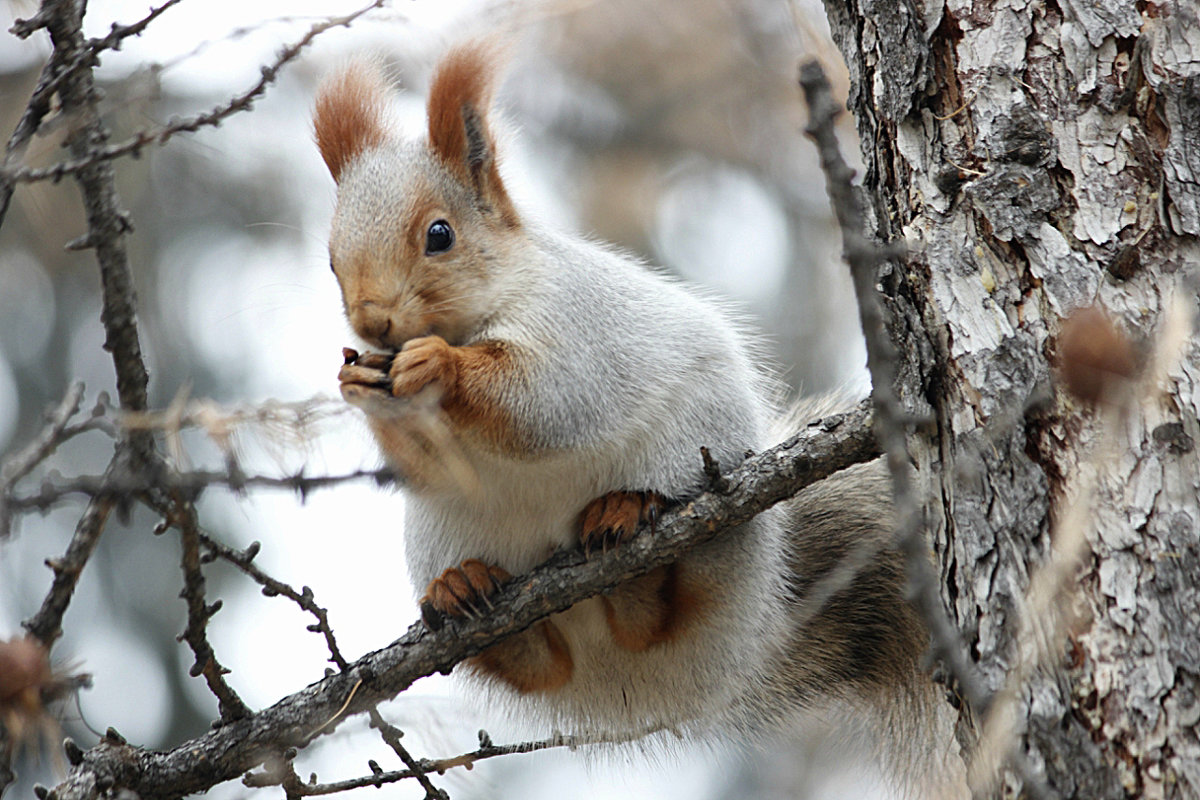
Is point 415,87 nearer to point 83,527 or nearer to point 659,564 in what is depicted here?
point 659,564

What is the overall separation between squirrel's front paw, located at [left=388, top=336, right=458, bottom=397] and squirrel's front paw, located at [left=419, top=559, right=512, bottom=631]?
38cm

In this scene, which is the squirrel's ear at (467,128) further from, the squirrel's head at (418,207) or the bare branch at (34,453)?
the bare branch at (34,453)

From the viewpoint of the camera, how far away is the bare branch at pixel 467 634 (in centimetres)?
192

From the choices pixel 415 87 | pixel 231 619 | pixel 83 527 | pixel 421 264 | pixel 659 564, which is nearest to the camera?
pixel 83 527

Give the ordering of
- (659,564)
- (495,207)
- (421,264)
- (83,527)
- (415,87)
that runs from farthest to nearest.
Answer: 1. (415,87)
2. (495,207)
3. (421,264)
4. (659,564)
5. (83,527)

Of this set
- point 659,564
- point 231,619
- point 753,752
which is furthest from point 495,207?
point 231,619

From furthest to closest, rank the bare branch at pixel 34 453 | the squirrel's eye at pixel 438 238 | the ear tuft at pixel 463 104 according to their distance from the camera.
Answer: the ear tuft at pixel 463 104, the squirrel's eye at pixel 438 238, the bare branch at pixel 34 453

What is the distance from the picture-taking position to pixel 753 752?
8.94 feet

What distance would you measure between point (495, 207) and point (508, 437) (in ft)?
2.06

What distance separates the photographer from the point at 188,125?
4.93 feet

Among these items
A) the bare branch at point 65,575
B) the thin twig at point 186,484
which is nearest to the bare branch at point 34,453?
the thin twig at point 186,484

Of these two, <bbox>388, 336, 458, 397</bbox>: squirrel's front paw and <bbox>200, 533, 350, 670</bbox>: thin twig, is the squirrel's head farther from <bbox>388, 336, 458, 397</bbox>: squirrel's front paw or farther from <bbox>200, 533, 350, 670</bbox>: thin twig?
<bbox>200, 533, 350, 670</bbox>: thin twig

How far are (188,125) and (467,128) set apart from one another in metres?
1.12

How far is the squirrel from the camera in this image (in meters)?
2.14
